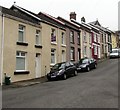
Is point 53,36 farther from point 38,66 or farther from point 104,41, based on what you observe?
point 104,41

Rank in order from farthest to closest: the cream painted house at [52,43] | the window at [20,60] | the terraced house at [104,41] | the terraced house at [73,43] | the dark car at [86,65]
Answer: the terraced house at [104,41], the terraced house at [73,43], the dark car at [86,65], the cream painted house at [52,43], the window at [20,60]

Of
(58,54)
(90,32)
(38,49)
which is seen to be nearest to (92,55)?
(90,32)

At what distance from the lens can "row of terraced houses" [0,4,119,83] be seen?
22.1 m

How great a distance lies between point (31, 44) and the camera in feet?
83.9

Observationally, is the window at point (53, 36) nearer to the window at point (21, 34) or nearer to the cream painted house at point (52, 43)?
the cream painted house at point (52, 43)

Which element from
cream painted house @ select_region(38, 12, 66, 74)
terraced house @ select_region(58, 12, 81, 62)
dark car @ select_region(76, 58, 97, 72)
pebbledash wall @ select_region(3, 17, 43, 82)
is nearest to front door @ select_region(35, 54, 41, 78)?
cream painted house @ select_region(38, 12, 66, 74)

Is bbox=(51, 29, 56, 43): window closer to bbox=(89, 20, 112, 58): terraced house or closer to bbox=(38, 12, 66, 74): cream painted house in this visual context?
bbox=(38, 12, 66, 74): cream painted house

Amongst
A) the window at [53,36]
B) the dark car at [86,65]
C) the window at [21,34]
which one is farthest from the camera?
the dark car at [86,65]

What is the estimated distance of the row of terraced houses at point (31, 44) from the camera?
22094 millimetres

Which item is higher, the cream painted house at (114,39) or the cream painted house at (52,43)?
the cream painted house at (114,39)

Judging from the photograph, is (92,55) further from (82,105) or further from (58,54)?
(82,105)

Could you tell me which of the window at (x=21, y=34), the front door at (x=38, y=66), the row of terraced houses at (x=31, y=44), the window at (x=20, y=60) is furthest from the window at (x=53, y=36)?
the window at (x=20, y=60)

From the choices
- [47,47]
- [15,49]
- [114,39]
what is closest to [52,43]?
[47,47]

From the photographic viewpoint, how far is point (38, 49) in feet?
88.1
